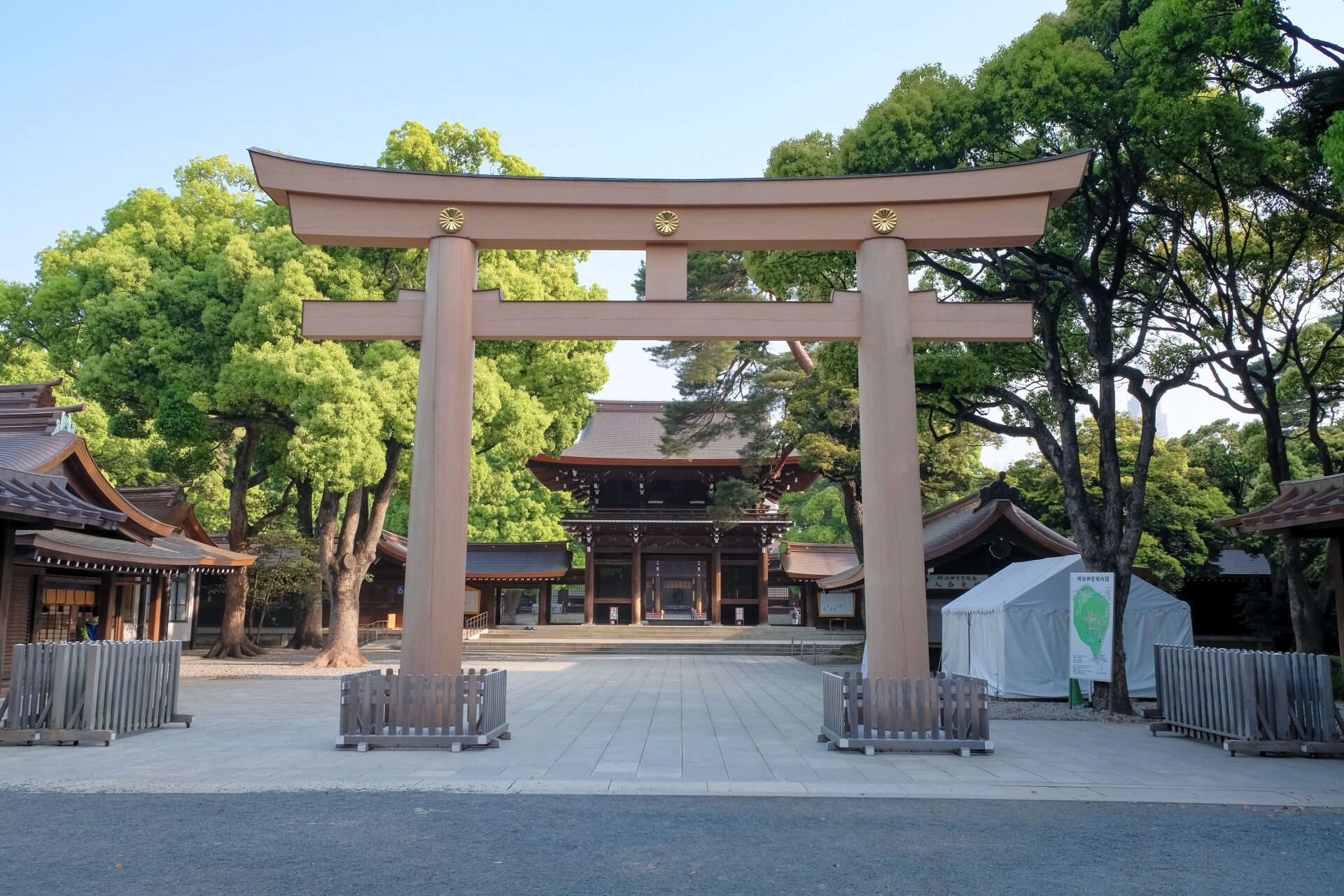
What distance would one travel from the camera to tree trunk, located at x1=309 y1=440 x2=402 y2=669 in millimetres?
20609

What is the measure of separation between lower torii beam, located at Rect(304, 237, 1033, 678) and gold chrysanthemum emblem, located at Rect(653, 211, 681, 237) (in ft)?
2.60

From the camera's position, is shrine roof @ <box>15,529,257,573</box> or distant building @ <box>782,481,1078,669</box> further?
Result: distant building @ <box>782,481,1078,669</box>

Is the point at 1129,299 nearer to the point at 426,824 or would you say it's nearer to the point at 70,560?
the point at 426,824

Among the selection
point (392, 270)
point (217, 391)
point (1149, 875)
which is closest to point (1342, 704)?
point (1149, 875)

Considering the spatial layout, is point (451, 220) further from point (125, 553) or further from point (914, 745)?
point (125, 553)

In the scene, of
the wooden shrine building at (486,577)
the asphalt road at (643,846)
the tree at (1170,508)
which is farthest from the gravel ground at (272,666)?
the tree at (1170,508)

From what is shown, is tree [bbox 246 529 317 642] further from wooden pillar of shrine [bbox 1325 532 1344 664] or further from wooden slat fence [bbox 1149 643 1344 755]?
wooden pillar of shrine [bbox 1325 532 1344 664]

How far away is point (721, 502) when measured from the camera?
26297 mm

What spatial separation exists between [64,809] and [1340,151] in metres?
11.7

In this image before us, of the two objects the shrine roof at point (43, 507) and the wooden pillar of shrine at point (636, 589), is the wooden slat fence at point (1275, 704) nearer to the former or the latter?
the shrine roof at point (43, 507)

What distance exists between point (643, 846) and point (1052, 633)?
11790 millimetres

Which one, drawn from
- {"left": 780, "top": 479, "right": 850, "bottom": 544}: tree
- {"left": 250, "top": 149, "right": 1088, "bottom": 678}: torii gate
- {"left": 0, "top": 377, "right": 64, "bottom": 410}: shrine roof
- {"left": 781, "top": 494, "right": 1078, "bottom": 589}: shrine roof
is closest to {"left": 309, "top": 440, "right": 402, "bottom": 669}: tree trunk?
{"left": 0, "top": 377, "right": 64, "bottom": 410}: shrine roof

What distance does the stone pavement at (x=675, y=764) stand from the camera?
23.0 ft

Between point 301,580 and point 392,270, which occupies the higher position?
point 392,270
